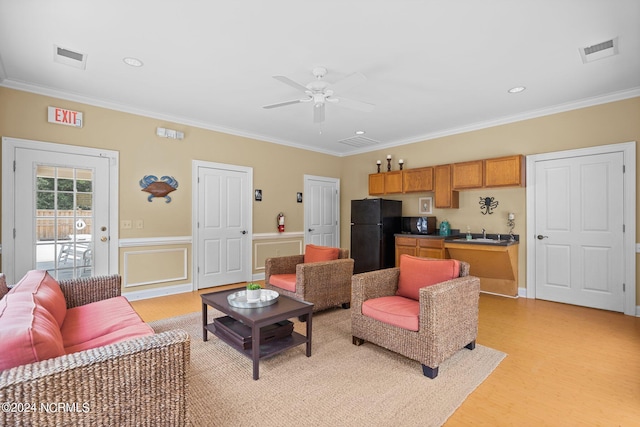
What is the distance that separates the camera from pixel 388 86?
12.0 feet

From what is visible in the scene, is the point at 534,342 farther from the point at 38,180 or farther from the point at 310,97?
the point at 38,180

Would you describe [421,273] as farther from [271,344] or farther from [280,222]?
[280,222]

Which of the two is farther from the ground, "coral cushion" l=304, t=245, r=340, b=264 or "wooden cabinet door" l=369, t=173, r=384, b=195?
"wooden cabinet door" l=369, t=173, r=384, b=195

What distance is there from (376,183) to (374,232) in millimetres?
1121

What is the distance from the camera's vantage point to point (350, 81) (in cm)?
319

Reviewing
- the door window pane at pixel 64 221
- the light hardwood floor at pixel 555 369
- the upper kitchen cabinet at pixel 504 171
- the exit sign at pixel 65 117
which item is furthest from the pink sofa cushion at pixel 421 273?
the exit sign at pixel 65 117

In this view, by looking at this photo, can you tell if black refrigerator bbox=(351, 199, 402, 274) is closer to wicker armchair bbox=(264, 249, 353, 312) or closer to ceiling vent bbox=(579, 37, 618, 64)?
wicker armchair bbox=(264, 249, 353, 312)

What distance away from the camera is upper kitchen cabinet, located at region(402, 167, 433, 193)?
5.48 meters

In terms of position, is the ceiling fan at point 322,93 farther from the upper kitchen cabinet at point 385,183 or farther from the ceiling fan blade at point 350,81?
the upper kitchen cabinet at point 385,183

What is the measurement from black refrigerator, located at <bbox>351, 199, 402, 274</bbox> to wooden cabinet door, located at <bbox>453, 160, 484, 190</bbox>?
4.14 feet

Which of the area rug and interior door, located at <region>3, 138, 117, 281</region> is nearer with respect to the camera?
the area rug

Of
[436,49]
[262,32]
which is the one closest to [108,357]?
[262,32]

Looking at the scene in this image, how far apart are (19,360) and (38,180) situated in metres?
3.56

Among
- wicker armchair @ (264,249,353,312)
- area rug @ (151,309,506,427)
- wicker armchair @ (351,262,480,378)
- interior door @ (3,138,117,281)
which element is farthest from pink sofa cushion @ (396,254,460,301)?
interior door @ (3,138,117,281)
